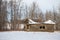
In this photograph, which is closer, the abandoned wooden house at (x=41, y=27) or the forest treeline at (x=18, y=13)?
the forest treeline at (x=18, y=13)

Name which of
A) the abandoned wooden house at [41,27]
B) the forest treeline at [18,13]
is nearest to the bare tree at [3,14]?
the forest treeline at [18,13]

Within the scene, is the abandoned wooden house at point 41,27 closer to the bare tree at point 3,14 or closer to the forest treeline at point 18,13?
the forest treeline at point 18,13

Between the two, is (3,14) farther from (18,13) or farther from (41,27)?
(41,27)

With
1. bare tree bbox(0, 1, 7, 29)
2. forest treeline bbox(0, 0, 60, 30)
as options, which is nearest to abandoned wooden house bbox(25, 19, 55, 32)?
forest treeline bbox(0, 0, 60, 30)

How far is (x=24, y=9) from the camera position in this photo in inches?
131

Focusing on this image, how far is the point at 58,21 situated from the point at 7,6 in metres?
1.26

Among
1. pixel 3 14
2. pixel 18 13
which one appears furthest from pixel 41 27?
pixel 3 14

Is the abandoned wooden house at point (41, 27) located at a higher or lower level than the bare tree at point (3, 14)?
lower

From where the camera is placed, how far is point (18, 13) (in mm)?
3318

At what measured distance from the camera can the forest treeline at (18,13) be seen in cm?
324

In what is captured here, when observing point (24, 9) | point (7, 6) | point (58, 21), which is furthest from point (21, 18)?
point (58, 21)

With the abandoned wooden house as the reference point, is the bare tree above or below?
above

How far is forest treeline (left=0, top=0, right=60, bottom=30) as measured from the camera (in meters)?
3.24

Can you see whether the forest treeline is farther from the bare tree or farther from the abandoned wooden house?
the abandoned wooden house
